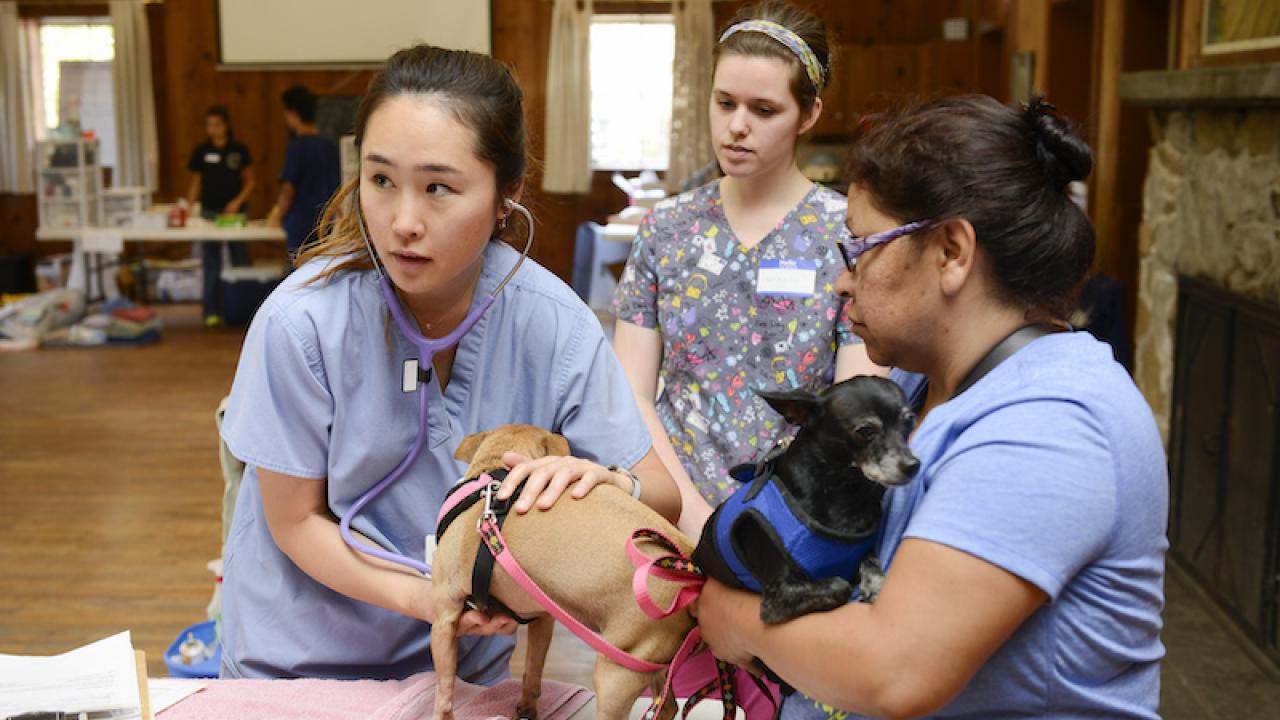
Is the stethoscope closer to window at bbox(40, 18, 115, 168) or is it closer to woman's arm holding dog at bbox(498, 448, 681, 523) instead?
woman's arm holding dog at bbox(498, 448, 681, 523)

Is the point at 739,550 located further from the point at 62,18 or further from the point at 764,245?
the point at 62,18

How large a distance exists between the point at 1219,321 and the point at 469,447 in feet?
9.70

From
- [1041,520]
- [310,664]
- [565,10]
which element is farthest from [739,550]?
[565,10]

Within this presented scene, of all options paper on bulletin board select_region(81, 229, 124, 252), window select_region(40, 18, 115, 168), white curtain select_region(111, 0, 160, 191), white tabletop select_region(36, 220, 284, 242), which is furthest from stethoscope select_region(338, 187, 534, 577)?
window select_region(40, 18, 115, 168)

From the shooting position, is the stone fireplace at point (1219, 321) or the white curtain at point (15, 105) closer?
the stone fireplace at point (1219, 321)

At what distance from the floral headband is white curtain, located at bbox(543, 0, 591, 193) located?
28.0 ft

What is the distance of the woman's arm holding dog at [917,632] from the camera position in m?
0.95

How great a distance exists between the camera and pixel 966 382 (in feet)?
3.76

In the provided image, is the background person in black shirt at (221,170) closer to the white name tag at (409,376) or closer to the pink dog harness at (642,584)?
the white name tag at (409,376)

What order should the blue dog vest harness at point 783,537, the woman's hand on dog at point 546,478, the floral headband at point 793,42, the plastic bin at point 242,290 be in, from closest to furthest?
the blue dog vest harness at point 783,537 < the woman's hand on dog at point 546,478 < the floral headband at point 793,42 < the plastic bin at point 242,290

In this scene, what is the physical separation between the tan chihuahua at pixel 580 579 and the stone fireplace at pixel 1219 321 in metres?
2.47

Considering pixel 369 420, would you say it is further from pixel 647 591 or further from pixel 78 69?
pixel 78 69

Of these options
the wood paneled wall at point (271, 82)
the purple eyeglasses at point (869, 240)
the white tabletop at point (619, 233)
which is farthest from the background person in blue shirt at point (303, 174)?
the purple eyeglasses at point (869, 240)

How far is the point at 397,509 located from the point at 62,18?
11430mm
